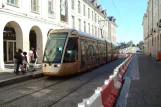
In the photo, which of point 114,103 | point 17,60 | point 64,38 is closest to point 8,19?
point 17,60

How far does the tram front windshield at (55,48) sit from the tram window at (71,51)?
33 centimetres

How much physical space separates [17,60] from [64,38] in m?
3.40

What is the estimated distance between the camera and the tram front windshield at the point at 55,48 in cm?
1355

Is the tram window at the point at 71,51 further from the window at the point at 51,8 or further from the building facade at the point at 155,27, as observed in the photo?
the building facade at the point at 155,27

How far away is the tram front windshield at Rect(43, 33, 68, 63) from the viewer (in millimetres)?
13555

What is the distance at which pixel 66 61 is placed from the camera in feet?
44.8

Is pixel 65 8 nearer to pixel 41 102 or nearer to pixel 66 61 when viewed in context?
pixel 66 61

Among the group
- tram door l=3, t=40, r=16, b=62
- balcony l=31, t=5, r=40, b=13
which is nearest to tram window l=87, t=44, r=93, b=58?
balcony l=31, t=5, r=40, b=13

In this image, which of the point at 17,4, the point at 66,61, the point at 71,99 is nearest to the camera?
the point at 71,99

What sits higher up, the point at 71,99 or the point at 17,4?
the point at 17,4

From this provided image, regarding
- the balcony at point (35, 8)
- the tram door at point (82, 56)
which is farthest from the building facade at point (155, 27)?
the tram door at point (82, 56)

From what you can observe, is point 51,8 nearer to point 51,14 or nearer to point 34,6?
point 51,14

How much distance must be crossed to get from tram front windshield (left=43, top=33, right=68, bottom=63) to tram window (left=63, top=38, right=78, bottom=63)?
0.33 meters

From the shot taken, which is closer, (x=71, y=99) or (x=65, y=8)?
(x=71, y=99)
